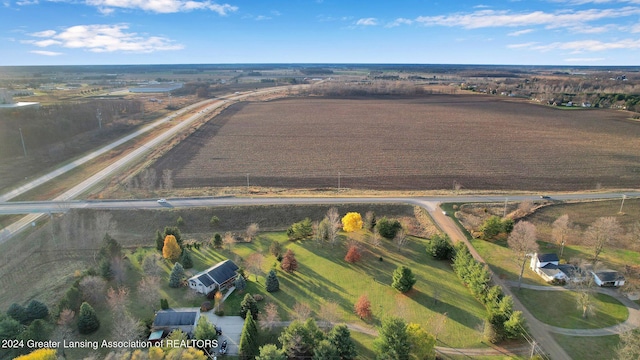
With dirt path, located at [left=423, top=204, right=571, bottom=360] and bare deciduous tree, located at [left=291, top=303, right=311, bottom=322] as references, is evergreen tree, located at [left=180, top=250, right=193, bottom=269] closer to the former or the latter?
bare deciduous tree, located at [left=291, top=303, right=311, bottom=322]

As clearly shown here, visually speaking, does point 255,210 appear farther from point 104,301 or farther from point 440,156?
point 440,156

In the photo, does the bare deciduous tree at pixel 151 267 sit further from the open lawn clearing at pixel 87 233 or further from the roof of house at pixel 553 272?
the roof of house at pixel 553 272

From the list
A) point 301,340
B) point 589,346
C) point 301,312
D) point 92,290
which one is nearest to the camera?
point 301,340

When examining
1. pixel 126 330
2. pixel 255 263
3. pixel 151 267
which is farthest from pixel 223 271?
pixel 126 330

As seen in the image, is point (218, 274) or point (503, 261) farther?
point (503, 261)

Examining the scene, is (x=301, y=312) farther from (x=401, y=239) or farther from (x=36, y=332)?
(x=36, y=332)

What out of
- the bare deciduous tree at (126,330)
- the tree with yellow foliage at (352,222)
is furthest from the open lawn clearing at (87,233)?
the bare deciduous tree at (126,330)
